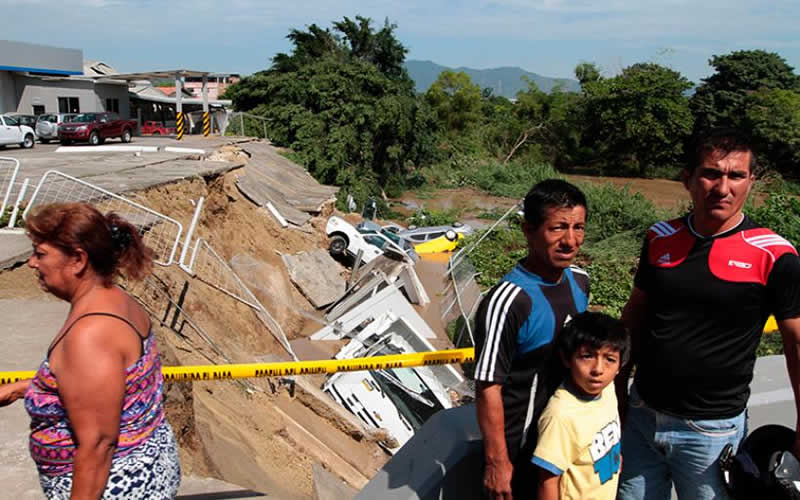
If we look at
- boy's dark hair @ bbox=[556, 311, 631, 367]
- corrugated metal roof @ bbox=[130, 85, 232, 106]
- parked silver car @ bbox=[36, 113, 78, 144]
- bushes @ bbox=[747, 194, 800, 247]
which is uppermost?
boy's dark hair @ bbox=[556, 311, 631, 367]

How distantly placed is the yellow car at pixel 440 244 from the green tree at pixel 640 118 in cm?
3055

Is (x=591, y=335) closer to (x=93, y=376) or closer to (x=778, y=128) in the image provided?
(x=93, y=376)

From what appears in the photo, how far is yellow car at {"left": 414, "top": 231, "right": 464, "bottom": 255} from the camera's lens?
21.0 meters

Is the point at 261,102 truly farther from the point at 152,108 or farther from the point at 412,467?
the point at 412,467

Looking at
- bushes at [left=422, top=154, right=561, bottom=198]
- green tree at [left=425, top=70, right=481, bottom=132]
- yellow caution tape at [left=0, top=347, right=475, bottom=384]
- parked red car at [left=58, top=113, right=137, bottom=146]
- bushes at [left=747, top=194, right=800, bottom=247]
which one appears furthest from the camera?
green tree at [left=425, top=70, right=481, bottom=132]

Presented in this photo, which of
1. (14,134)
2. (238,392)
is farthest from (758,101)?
(238,392)

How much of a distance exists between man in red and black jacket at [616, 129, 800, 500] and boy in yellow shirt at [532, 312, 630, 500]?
0.36m

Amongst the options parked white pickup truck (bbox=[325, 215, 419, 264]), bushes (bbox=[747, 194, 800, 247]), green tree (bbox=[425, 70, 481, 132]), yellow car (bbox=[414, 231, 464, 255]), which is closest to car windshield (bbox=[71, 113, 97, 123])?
parked white pickup truck (bbox=[325, 215, 419, 264])

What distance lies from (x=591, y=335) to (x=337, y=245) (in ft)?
52.7

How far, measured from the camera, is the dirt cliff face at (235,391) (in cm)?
489

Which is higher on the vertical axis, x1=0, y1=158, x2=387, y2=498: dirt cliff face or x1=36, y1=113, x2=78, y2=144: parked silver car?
x1=0, y1=158, x2=387, y2=498: dirt cliff face

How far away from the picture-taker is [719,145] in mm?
2566

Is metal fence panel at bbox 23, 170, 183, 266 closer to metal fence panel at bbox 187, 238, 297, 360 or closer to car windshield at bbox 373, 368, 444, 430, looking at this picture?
metal fence panel at bbox 187, 238, 297, 360

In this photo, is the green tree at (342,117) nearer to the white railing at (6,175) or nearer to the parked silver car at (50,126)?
the parked silver car at (50,126)
